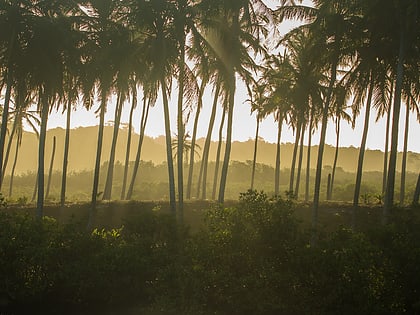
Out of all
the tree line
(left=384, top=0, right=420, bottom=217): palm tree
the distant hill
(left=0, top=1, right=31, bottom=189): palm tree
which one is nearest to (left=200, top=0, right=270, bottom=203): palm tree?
the tree line

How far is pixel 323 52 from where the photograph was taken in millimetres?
19156

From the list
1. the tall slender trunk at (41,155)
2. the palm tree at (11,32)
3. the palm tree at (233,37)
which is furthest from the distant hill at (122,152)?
the palm tree at (11,32)

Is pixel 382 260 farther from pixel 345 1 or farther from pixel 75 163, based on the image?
pixel 75 163

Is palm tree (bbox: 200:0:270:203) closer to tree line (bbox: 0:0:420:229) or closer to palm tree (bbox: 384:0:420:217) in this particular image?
tree line (bbox: 0:0:420:229)

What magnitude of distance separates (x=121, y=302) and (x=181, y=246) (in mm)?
2054

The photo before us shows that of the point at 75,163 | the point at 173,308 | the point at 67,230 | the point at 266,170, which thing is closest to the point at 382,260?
the point at 173,308

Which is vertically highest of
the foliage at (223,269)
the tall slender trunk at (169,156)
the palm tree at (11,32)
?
the palm tree at (11,32)

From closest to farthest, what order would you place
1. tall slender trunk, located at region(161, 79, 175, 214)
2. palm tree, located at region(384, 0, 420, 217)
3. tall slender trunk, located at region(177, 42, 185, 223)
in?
palm tree, located at region(384, 0, 420, 217)
tall slender trunk, located at region(161, 79, 175, 214)
tall slender trunk, located at region(177, 42, 185, 223)

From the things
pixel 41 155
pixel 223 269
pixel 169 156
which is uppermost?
pixel 169 156

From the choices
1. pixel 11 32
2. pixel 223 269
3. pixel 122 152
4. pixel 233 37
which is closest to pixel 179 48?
pixel 233 37

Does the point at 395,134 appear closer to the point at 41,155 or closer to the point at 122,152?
the point at 41,155

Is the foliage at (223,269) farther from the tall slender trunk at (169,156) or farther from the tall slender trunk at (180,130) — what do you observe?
the tall slender trunk at (180,130)

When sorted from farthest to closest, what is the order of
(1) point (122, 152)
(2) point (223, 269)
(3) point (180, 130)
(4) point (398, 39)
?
(1) point (122, 152)
(3) point (180, 130)
(4) point (398, 39)
(2) point (223, 269)

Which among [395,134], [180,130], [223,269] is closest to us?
[223,269]
